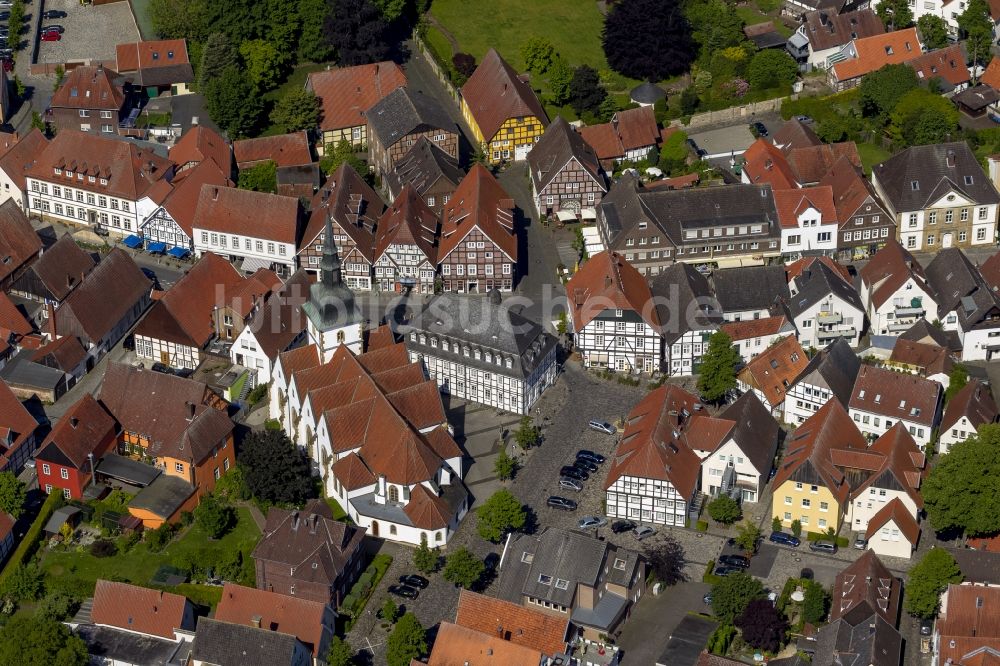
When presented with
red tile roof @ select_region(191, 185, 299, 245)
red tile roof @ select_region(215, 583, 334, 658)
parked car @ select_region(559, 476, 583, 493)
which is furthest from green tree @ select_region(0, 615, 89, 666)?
red tile roof @ select_region(191, 185, 299, 245)

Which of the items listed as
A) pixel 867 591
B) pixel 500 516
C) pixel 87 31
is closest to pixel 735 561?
pixel 867 591

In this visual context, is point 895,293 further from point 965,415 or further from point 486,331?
point 486,331

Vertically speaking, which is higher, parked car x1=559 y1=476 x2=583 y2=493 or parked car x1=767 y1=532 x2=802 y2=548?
parked car x1=767 y1=532 x2=802 y2=548

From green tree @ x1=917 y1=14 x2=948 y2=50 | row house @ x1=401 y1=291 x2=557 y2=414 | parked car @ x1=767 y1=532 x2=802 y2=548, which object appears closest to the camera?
parked car @ x1=767 y1=532 x2=802 y2=548

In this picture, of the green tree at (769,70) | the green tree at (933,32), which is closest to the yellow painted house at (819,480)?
the green tree at (769,70)

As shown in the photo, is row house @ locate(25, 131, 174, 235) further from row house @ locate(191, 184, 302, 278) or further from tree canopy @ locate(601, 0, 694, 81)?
tree canopy @ locate(601, 0, 694, 81)

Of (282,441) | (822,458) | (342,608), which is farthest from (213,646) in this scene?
(822,458)

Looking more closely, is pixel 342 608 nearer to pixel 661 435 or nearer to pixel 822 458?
pixel 661 435
